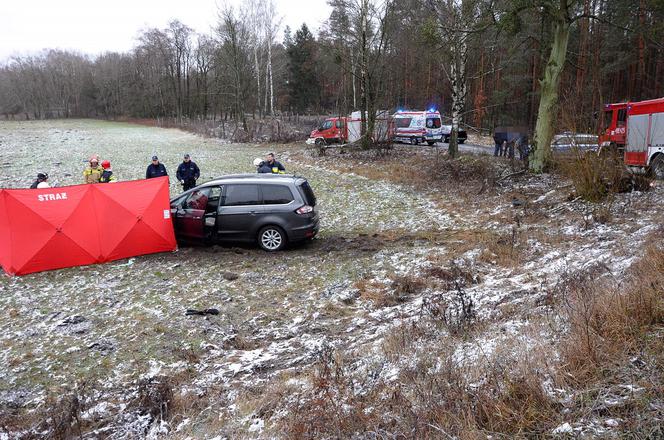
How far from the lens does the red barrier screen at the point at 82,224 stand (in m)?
8.86

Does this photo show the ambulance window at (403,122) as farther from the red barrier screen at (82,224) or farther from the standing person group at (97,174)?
the red barrier screen at (82,224)

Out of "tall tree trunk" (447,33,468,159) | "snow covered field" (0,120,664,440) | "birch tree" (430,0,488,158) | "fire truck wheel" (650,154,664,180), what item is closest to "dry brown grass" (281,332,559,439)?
"snow covered field" (0,120,664,440)

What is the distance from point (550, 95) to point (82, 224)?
13.5m

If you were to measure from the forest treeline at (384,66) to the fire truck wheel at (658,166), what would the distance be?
116 inches

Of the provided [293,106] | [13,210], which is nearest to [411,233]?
[13,210]

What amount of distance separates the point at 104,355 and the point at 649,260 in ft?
23.3

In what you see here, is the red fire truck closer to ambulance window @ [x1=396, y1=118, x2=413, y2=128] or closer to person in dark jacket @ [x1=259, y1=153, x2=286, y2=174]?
person in dark jacket @ [x1=259, y1=153, x2=286, y2=174]

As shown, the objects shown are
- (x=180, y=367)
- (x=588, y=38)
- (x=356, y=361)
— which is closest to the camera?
(x=356, y=361)

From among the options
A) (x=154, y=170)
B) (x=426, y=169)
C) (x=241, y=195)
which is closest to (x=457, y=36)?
(x=426, y=169)

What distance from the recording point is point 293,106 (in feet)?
210

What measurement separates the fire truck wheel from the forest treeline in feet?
9.70

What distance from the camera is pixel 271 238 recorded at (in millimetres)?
10094

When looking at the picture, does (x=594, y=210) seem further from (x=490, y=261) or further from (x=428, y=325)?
(x=428, y=325)

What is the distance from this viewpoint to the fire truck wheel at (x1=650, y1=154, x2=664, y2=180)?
43.1 feet
